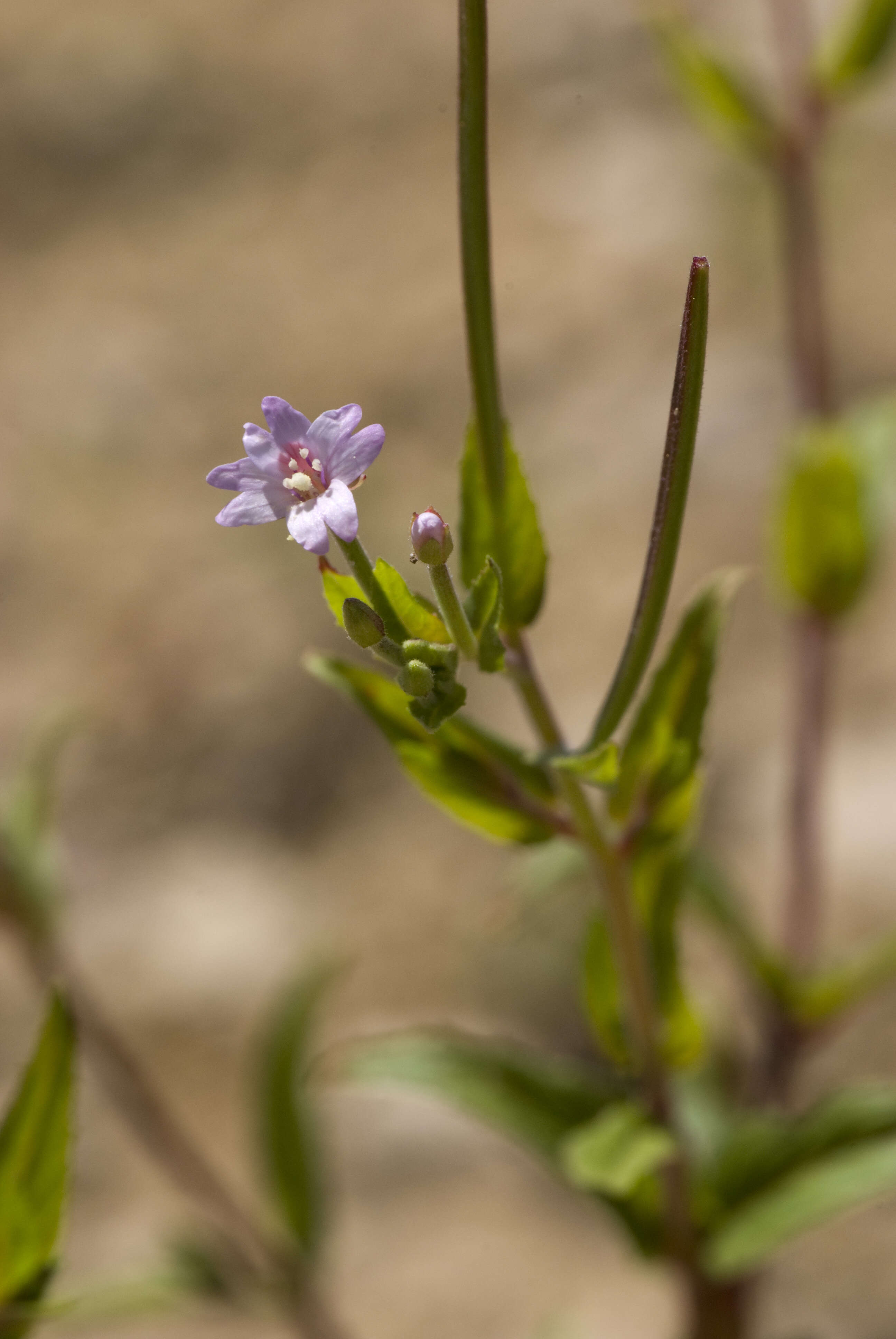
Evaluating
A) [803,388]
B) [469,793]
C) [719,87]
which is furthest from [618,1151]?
[719,87]

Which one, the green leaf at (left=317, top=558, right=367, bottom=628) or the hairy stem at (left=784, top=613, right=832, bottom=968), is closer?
the green leaf at (left=317, top=558, right=367, bottom=628)

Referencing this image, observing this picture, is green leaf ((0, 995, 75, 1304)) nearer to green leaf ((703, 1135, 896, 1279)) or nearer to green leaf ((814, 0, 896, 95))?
green leaf ((703, 1135, 896, 1279))

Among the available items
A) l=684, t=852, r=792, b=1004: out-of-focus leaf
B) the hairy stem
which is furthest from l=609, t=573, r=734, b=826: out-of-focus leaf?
the hairy stem

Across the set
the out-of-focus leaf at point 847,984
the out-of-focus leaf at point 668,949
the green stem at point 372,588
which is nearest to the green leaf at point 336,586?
the green stem at point 372,588

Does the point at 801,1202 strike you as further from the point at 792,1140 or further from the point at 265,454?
the point at 265,454

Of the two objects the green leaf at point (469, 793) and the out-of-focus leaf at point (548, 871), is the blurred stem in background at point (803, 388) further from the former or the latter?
the green leaf at point (469, 793)

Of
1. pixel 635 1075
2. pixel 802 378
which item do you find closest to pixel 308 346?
pixel 802 378
